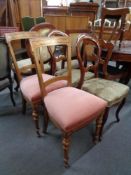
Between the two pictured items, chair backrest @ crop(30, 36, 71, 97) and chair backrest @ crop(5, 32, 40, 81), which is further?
chair backrest @ crop(5, 32, 40, 81)

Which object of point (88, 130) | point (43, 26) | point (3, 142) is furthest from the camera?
point (43, 26)

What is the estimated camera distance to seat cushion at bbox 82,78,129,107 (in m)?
1.62

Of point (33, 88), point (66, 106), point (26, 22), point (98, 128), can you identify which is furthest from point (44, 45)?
point (26, 22)

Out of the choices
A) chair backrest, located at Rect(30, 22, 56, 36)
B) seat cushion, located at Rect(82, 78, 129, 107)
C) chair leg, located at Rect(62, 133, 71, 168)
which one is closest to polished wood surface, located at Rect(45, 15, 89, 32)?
chair backrest, located at Rect(30, 22, 56, 36)

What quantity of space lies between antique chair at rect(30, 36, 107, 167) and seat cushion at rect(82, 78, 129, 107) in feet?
0.55

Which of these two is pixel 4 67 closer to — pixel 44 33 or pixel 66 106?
pixel 44 33

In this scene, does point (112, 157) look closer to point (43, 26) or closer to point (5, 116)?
point (5, 116)

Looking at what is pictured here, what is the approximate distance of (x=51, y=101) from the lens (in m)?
1.43

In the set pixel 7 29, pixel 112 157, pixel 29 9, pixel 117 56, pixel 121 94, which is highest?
pixel 29 9

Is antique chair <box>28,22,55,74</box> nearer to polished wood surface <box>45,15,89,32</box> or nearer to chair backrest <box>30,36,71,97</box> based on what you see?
chair backrest <box>30,36,71,97</box>

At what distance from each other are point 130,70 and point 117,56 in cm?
50

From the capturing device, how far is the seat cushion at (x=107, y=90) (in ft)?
5.30

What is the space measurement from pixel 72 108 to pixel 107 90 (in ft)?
1.82

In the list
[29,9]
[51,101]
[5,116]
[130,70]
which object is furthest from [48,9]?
[51,101]
